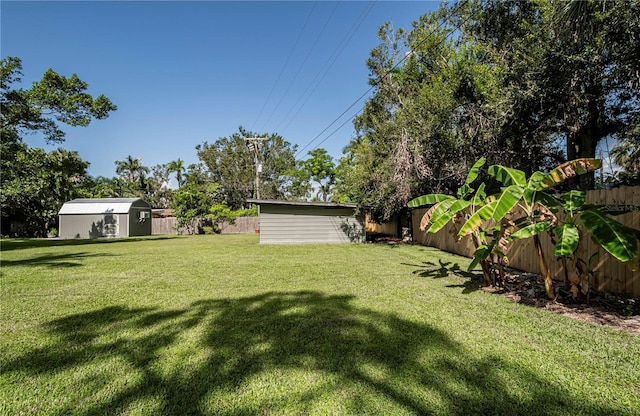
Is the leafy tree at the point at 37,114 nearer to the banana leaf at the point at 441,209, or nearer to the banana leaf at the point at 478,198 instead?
the banana leaf at the point at 441,209

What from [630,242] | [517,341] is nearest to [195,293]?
[517,341]

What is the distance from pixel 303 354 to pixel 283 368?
32 centimetres

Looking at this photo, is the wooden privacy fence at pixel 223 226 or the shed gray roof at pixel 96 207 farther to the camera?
the wooden privacy fence at pixel 223 226

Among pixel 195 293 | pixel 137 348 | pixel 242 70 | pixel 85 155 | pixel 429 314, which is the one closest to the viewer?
pixel 137 348

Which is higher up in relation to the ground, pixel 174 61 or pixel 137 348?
pixel 174 61

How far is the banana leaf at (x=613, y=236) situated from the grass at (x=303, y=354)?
3.06 feet

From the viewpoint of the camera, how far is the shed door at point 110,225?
24828 millimetres

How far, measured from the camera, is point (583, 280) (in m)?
4.39

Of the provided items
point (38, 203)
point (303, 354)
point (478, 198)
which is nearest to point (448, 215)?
point (478, 198)

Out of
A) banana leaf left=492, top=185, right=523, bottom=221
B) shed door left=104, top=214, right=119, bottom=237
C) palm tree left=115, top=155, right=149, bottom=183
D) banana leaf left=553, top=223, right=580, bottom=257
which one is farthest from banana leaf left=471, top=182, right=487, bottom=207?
palm tree left=115, top=155, right=149, bottom=183

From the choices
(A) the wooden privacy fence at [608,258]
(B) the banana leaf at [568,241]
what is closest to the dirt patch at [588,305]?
(A) the wooden privacy fence at [608,258]

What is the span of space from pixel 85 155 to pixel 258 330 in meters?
27.6

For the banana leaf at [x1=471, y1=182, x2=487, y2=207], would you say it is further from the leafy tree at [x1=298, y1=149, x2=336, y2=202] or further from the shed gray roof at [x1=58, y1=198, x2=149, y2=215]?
the shed gray roof at [x1=58, y1=198, x2=149, y2=215]

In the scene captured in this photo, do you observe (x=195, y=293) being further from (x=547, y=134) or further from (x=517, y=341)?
(x=547, y=134)
